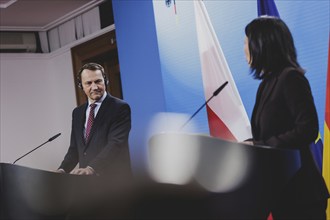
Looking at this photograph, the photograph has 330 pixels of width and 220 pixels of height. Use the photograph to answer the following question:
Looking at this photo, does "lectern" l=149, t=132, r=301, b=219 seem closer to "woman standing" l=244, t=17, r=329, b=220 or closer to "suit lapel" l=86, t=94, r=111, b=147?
"woman standing" l=244, t=17, r=329, b=220

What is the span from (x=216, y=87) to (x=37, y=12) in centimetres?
296

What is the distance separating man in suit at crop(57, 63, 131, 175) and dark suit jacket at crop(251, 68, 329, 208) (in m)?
1.10

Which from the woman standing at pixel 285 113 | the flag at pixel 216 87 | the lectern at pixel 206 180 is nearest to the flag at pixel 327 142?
the flag at pixel 216 87

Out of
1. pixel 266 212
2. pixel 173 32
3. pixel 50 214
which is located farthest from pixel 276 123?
pixel 173 32

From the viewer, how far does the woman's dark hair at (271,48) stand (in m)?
1.70

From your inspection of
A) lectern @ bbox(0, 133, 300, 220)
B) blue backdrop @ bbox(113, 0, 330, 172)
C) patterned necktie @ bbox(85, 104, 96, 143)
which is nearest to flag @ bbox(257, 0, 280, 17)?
blue backdrop @ bbox(113, 0, 330, 172)

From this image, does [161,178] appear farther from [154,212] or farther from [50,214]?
[50,214]

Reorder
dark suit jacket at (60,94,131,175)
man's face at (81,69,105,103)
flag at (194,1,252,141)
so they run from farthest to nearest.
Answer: flag at (194,1,252,141) → man's face at (81,69,105,103) → dark suit jacket at (60,94,131,175)

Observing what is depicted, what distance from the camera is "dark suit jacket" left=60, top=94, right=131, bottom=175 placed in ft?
8.92

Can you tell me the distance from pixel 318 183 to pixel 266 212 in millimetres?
232

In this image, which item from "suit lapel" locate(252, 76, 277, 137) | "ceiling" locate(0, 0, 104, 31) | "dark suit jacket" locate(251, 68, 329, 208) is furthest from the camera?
"ceiling" locate(0, 0, 104, 31)

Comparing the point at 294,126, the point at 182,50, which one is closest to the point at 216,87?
the point at 182,50

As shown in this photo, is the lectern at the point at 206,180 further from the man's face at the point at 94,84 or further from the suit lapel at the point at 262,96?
the man's face at the point at 94,84

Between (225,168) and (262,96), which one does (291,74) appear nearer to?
(262,96)
